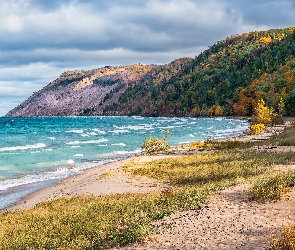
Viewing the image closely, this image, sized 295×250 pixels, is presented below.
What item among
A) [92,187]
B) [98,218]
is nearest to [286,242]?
[98,218]

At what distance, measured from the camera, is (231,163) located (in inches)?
967

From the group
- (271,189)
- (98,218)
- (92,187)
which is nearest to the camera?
(98,218)

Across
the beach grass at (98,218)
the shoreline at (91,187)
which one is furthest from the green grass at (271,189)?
the shoreline at (91,187)

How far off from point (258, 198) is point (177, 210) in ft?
9.45

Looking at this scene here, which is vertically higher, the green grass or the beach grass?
the green grass

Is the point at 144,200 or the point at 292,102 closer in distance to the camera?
the point at 144,200

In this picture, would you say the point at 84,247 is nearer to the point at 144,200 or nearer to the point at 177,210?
the point at 177,210

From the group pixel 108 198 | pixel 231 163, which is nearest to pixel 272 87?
pixel 231 163

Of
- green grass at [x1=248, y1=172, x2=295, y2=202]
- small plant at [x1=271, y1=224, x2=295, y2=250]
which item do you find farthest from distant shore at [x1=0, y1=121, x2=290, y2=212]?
small plant at [x1=271, y1=224, x2=295, y2=250]

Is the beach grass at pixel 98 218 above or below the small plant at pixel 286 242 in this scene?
below

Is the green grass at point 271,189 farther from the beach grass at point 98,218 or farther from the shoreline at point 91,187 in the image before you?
the shoreline at point 91,187

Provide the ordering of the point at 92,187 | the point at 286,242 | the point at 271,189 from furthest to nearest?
the point at 92,187 < the point at 271,189 < the point at 286,242

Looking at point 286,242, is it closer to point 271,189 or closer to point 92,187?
point 271,189

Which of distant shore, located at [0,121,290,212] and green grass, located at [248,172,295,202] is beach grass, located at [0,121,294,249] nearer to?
green grass, located at [248,172,295,202]
